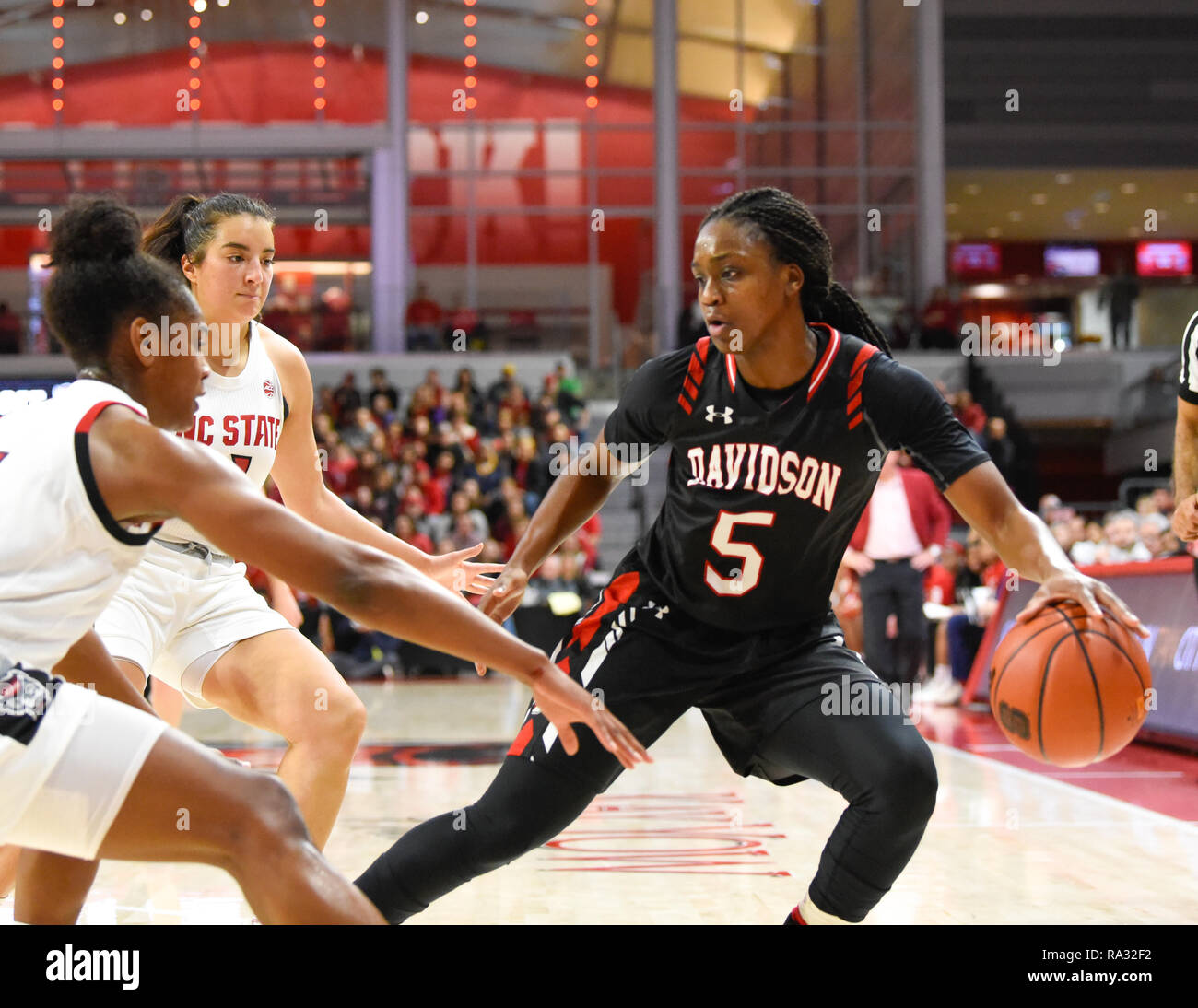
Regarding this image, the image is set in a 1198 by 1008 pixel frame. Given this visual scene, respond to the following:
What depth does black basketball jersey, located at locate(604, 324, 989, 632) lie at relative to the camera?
334cm

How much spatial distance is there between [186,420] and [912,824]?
1.83 meters

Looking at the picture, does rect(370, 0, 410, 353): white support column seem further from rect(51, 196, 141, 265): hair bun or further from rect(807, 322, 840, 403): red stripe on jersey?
rect(51, 196, 141, 265): hair bun

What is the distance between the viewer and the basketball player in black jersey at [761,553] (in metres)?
3.16

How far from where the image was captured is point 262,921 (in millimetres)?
2305

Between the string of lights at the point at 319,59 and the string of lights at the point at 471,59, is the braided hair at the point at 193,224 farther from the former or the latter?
the string of lights at the point at 471,59

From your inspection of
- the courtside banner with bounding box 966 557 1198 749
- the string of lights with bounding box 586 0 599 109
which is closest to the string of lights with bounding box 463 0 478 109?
the string of lights with bounding box 586 0 599 109

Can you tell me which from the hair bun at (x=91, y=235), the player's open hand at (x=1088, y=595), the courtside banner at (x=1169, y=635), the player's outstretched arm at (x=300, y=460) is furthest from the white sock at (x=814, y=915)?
the courtside banner at (x=1169, y=635)

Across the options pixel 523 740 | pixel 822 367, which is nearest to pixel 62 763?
pixel 523 740

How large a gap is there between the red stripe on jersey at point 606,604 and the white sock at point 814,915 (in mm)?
834

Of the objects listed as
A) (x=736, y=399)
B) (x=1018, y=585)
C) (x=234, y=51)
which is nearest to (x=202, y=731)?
(x=1018, y=585)

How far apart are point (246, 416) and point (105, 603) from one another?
150 centimetres

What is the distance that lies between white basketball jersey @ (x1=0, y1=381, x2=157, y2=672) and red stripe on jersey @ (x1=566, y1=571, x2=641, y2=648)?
1325 millimetres

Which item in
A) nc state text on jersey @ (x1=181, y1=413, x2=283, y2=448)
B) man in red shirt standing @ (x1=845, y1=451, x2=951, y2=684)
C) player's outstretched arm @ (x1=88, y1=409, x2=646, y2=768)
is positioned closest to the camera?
player's outstretched arm @ (x1=88, y1=409, x2=646, y2=768)

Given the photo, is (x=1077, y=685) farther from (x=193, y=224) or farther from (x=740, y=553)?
(x=193, y=224)
